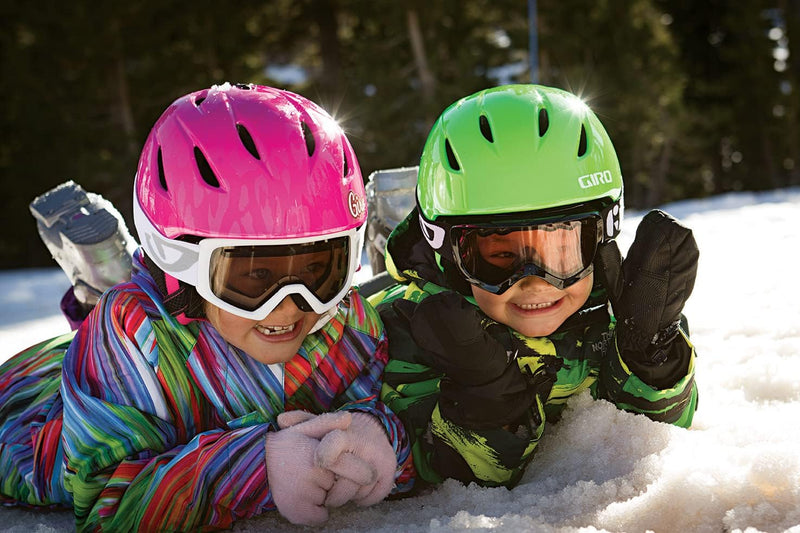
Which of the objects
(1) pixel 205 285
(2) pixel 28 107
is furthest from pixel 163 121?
(2) pixel 28 107

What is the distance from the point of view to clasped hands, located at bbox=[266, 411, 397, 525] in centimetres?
220

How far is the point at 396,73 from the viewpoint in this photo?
18.0 m

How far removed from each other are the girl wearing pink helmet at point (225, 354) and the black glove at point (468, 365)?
0.78 feet

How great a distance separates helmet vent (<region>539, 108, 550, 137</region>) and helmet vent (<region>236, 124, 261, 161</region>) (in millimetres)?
935

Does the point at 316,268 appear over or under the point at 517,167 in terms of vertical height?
under

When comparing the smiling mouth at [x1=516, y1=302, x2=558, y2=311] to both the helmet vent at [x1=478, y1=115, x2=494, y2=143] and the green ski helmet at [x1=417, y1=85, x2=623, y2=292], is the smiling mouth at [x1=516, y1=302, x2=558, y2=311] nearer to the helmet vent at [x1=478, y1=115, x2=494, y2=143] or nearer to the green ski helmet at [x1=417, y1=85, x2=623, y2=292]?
the green ski helmet at [x1=417, y1=85, x2=623, y2=292]

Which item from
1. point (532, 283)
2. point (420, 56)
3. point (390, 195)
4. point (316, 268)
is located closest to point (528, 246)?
point (532, 283)

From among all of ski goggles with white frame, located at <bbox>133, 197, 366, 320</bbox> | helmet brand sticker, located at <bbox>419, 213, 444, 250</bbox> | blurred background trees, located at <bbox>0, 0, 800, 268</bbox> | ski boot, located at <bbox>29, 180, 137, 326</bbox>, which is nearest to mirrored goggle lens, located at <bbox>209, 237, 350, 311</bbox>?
ski goggles with white frame, located at <bbox>133, 197, 366, 320</bbox>

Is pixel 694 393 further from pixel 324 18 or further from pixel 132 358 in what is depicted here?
pixel 324 18

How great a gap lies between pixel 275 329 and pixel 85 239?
5.32 ft

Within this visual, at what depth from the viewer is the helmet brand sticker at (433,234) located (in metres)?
2.76

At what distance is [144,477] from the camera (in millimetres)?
2215

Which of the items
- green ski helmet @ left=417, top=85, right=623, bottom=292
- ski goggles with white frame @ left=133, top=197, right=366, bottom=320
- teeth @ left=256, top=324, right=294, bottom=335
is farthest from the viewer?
green ski helmet @ left=417, top=85, right=623, bottom=292

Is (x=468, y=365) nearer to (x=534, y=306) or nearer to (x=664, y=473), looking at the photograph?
(x=534, y=306)
